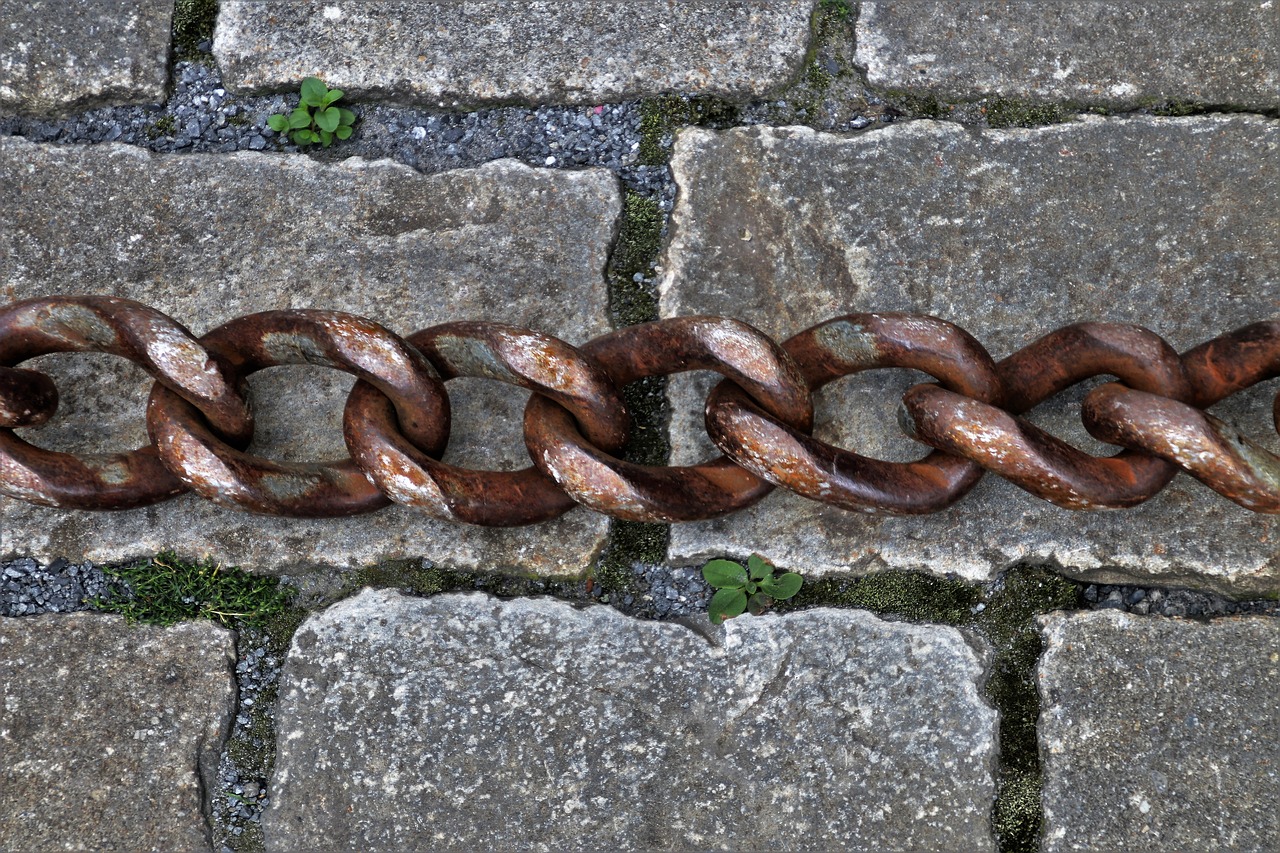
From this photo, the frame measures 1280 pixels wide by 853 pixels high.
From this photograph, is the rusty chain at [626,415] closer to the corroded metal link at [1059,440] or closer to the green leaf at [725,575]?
the corroded metal link at [1059,440]

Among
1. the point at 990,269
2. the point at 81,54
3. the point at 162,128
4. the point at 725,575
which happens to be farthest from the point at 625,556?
the point at 81,54

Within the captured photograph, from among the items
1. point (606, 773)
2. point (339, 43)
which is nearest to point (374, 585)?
point (606, 773)

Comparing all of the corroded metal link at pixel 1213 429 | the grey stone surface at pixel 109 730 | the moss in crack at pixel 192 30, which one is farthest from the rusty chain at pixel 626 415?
the moss in crack at pixel 192 30

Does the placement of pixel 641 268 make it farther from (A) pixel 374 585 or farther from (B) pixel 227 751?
(B) pixel 227 751

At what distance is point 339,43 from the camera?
53.4 inches

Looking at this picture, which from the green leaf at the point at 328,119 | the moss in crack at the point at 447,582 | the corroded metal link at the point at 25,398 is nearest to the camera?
the corroded metal link at the point at 25,398

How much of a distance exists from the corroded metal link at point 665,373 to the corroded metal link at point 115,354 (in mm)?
368

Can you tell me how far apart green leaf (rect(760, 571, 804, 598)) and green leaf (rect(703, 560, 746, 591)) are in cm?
3

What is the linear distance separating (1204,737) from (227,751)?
1196mm

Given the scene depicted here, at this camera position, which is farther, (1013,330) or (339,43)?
(339,43)

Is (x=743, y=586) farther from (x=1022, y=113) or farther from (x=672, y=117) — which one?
(x=1022, y=113)

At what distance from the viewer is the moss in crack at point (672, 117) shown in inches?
51.8

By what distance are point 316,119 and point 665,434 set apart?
654mm

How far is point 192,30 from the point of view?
137cm
